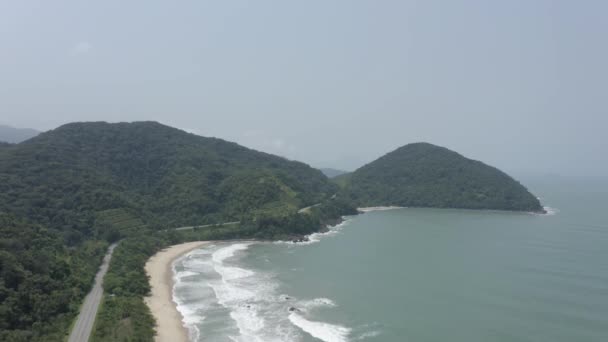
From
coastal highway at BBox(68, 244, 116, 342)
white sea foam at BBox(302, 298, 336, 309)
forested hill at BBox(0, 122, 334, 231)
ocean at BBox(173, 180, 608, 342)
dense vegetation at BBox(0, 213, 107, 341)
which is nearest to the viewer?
dense vegetation at BBox(0, 213, 107, 341)

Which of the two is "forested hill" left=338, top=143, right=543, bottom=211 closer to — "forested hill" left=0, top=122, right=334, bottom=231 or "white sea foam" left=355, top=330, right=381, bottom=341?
"forested hill" left=0, top=122, right=334, bottom=231

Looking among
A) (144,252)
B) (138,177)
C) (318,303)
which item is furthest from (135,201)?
(318,303)

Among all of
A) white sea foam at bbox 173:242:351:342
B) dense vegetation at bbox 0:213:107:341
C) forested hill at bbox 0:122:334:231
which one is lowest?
white sea foam at bbox 173:242:351:342

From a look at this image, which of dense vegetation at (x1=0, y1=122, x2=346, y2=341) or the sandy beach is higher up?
dense vegetation at (x1=0, y1=122, x2=346, y2=341)

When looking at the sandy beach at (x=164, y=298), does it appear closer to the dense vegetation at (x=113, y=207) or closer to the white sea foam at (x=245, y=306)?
the white sea foam at (x=245, y=306)

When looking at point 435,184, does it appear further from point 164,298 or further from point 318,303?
point 164,298

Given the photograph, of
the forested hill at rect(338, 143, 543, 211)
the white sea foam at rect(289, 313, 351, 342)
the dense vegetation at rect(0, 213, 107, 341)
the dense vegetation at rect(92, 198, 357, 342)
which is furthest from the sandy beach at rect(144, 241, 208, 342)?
the forested hill at rect(338, 143, 543, 211)

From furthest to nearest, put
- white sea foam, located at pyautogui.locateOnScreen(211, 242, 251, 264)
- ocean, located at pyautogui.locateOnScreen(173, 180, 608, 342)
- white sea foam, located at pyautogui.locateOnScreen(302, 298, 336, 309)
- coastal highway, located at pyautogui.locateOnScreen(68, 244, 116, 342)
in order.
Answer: white sea foam, located at pyautogui.locateOnScreen(211, 242, 251, 264) < white sea foam, located at pyautogui.locateOnScreen(302, 298, 336, 309) < ocean, located at pyautogui.locateOnScreen(173, 180, 608, 342) < coastal highway, located at pyautogui.locateOnScreen(68, 244, 116, 342)

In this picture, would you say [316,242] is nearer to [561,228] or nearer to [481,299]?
[481,299]

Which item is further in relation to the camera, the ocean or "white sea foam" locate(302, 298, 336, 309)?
"white sea foam" locate(302, 298, 336, 309)
